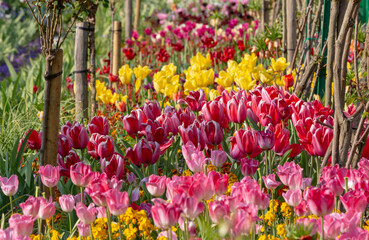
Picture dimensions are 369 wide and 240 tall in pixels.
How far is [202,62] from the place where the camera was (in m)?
4.26

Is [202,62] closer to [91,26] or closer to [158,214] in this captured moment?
[91,26]

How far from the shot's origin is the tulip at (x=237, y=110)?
2551 millimetres

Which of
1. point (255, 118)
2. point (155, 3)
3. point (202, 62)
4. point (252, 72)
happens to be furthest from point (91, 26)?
point (155, 3)

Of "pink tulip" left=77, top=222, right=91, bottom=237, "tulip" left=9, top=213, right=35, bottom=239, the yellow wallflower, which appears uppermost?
the yellow wallflower

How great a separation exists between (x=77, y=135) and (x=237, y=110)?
732 millimetres

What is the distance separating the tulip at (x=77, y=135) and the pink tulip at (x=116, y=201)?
97cm

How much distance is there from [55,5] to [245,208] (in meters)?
1.35

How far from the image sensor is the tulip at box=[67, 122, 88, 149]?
2475 mm

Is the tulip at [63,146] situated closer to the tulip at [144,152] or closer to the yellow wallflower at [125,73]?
the tulip at [144,152]

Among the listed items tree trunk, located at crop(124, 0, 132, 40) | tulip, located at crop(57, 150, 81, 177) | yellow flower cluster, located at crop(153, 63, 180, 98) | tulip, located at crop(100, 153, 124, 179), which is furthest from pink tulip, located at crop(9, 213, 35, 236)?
tree trunk, located at crop(124, 0, 132, 40)

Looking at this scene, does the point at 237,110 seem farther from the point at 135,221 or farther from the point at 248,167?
the point at 135,221

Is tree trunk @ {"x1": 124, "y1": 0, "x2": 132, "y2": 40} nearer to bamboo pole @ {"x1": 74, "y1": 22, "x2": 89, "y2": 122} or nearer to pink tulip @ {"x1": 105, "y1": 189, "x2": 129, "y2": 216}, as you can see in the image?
bamboo pole @ {"x1": 74, "y1": 22, "x2": 89, "y2": 122}

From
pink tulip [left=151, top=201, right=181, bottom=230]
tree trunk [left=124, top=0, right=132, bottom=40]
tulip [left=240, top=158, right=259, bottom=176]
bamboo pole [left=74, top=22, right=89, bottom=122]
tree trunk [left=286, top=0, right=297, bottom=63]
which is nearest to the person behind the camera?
pink tulip [left=151, top=201, right=181, bottom=230]

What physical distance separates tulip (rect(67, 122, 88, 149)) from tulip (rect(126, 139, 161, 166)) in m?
0.33
